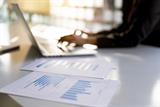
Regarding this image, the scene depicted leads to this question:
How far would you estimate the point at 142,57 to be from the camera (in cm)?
93

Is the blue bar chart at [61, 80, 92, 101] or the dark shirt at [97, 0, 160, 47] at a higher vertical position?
the dark shirt at [97, 0, 160, 47]

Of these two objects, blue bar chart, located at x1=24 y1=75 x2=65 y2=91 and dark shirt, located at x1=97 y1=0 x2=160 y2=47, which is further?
dark shirt, located at x1=97 y1=0 x2=160 y2=47

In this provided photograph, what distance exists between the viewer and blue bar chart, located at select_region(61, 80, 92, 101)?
587 millimetres

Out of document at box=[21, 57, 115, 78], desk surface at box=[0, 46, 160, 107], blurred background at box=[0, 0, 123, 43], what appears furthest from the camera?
blurred background at box=[0, 0, 123, 43]

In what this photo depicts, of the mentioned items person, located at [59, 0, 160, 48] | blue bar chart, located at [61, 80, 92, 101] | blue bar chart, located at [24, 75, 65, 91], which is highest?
person, located at [59, 0, 160, 48]

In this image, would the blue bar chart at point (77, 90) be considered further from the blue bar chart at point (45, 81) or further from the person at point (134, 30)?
the person at point (134, 30)

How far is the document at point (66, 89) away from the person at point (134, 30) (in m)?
0.36

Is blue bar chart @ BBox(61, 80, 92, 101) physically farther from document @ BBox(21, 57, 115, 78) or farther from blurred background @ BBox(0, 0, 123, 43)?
blurred background @ BBox(0, 0, 123, 43)

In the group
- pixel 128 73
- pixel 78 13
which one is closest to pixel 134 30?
Answer: pixel 78 13

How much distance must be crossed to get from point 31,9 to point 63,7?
0.14m

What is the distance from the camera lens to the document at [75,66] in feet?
2.48

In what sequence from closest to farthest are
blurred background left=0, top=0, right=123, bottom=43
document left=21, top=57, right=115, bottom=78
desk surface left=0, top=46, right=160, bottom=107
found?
1. desk surface left=0, top=46, right=160, bottom=107
2. document left=21, top=57, right=115, bottom=78
3. blurred background left=0, top=0, right=123, bottom=43

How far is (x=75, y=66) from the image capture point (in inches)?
32.2

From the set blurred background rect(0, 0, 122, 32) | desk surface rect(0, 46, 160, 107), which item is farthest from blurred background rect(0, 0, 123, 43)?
desk surface rect(0, 46, 160, 107)
